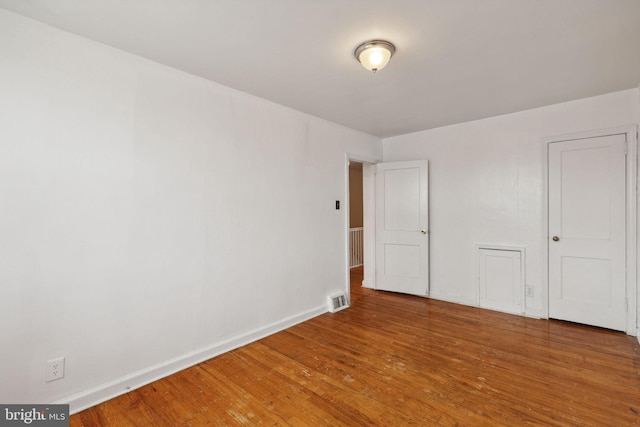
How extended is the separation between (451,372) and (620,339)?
201 cm

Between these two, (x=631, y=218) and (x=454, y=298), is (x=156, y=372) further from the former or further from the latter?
(x=631, y=218)

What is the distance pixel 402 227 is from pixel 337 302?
4.99 feet

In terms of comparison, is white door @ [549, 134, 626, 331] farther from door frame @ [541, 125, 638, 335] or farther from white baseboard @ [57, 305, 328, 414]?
white baseboard @ [57, 305, 328, 414]

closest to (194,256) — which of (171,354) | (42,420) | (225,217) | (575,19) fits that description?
(225,217)

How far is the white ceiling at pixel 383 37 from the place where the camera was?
1.76 m

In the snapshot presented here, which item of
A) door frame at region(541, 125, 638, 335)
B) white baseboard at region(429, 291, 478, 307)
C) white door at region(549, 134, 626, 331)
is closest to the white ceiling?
door frame at region(541, 125, 638, 335)

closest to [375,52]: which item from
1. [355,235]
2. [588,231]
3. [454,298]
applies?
[588,231]

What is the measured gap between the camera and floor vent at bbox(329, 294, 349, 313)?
12.6 ft

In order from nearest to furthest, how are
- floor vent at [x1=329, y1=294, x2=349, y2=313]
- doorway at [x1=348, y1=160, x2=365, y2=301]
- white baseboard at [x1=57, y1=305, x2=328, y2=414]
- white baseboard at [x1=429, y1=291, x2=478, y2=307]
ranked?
1. white baseboard at [x1=57, y1=305, x2=328, y2=414]
2. floor vent at [x1=329, y1=294, x2=349, y2=313]
3. white baseboard at [x1=429, y1=291, x2=478, y2=307]
4. doorway at [x1=348, y1=160, x2=365, y2=301]

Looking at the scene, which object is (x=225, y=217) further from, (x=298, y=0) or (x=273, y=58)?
(x=298, y=0)

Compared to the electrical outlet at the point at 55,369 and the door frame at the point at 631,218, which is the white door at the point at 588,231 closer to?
the door frame at the point at 631,218

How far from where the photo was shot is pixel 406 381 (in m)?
2.28

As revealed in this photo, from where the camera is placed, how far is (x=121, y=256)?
2.21 m

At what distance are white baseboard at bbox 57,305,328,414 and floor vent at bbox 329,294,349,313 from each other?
714 millimetres
